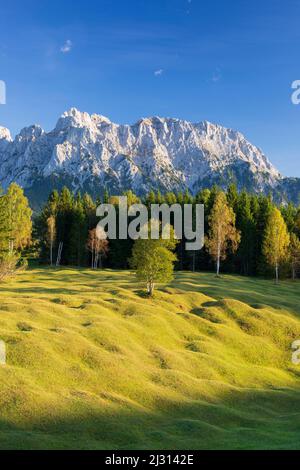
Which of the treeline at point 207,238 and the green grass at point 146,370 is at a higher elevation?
the treeline at point 207,238

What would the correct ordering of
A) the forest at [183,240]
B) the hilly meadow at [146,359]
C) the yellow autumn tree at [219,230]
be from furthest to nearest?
the forest at [183,240], the yellow autumn tree at [219,230], the hilly meadow at [146,359]

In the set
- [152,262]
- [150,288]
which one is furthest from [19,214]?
[152,262]

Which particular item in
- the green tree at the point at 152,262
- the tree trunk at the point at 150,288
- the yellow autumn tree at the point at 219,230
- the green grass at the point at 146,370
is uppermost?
the yellow autumn tree at the point at 219,230

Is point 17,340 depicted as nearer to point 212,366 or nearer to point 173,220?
point 212,366

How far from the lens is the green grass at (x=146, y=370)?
93.2 feet

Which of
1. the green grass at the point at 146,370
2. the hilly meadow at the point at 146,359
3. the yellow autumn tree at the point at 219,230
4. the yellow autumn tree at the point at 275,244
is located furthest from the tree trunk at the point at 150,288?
the yellow autumn tree at the point at 275,244

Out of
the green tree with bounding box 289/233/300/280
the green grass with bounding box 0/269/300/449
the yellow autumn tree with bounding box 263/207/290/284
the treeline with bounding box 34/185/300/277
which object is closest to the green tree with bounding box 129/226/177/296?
the green grass with bounding box 0/269/300/449

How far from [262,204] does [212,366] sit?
91681 millimetres

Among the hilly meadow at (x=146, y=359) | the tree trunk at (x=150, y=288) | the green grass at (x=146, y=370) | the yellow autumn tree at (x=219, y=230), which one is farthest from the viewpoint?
the yellow autumn tree at (x=219, y=230)

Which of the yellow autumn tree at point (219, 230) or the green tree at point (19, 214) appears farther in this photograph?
the green tree at point (19, 214)

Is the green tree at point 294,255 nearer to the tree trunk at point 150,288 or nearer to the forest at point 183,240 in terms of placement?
the forest at point 183,240

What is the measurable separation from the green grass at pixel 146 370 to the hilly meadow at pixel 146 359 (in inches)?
5.2

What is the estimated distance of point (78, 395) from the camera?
32.5 metres

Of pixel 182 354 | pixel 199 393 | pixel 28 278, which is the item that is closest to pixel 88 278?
pixel 28 278
